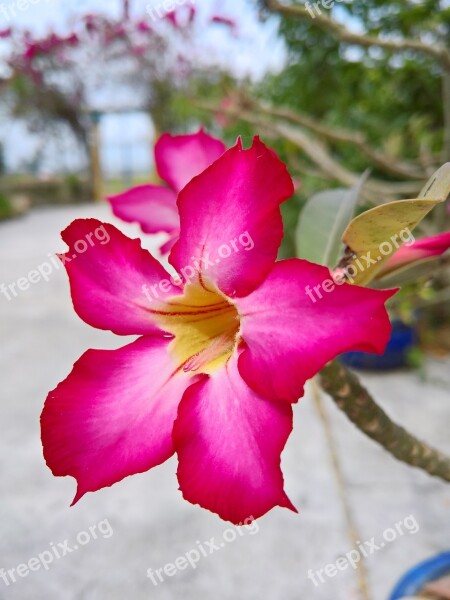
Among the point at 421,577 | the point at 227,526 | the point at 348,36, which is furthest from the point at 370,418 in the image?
the point at 227,526

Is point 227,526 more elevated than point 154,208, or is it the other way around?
point 154,208

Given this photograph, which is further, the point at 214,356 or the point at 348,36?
the point at 348,36

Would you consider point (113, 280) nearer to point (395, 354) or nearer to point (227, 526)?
point (227, 526)

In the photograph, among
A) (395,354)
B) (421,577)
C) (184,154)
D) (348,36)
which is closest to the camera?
(184,154)

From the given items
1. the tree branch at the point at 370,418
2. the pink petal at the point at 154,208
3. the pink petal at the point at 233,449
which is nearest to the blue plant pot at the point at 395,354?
the tree branch at the point at 370,418

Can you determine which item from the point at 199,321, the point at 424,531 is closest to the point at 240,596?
the point at 424,531

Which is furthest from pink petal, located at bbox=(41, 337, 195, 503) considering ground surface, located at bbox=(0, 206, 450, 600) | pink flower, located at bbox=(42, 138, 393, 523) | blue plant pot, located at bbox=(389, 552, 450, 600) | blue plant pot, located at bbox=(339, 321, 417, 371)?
blue plant pot, located at bbox=(339, 321, 417, 371)

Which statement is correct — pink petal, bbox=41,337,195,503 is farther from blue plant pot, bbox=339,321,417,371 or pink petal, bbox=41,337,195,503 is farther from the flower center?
blue plant pot, bbox=339,321,417,371
